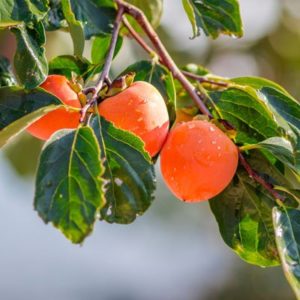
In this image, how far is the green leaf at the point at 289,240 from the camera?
0.97 meters

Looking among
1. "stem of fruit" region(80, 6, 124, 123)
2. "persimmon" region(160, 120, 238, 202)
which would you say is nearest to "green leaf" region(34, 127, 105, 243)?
"stem of fruit" region(80, 6, 124, 123)

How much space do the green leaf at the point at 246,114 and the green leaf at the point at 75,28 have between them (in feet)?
0.69

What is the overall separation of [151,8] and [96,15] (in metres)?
0.18

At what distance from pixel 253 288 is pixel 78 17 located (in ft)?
14.7

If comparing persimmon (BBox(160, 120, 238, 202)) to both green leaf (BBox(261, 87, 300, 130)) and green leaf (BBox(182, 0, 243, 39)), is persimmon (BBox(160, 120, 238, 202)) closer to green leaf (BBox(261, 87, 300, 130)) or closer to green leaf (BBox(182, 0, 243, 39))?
green leaf (BBox(261, 87, 300, 130))

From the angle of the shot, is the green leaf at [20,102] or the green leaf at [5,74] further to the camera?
the green leaf at [5,74]

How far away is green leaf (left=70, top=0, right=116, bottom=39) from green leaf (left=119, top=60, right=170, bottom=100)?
7cm

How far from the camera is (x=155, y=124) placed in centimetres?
99

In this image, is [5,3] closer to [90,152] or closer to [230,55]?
[90,152]

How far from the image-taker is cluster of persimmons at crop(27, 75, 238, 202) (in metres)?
0.98

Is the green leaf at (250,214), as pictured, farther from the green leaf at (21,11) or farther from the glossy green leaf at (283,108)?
the green leaf at (21,11)

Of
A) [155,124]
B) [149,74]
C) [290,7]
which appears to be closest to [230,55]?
[290,7]

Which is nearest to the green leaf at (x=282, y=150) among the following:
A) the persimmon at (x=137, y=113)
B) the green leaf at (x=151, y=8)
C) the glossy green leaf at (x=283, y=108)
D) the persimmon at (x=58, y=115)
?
the glossy green leaf at (x=283, y=108)

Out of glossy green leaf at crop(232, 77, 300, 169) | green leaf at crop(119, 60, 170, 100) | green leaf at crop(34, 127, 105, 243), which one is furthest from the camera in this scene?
green leaf at crop(119, 60, 170, 100)
